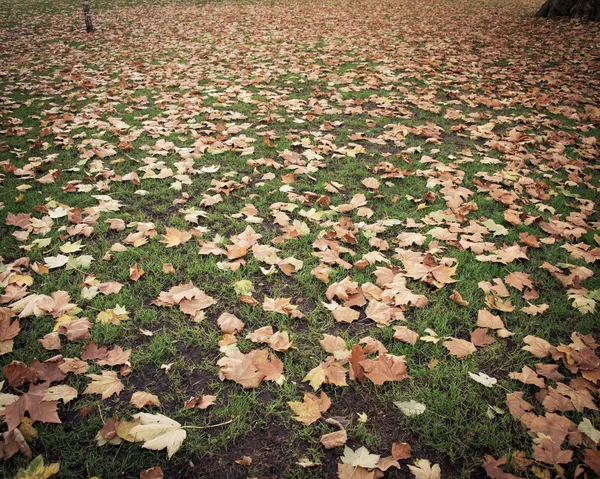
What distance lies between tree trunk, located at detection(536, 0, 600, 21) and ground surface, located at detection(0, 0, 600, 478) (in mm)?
6081

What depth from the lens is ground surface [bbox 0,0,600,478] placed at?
163cm

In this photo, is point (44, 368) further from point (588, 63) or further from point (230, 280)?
point (588, 63)

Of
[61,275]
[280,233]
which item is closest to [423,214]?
[280,233]

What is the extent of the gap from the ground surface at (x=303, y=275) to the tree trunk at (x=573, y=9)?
6.08 m

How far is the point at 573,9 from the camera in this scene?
997 centimetres

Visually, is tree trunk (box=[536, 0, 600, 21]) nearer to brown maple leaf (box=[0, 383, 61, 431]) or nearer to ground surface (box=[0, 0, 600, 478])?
ground surface (box=[0, 0, 600, 478])

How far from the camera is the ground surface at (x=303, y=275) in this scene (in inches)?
64.0

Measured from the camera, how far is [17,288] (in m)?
2.28

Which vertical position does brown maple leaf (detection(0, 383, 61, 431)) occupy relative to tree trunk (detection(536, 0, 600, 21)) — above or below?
below

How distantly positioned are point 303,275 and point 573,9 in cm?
1260

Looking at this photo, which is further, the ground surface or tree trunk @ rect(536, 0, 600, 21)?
tree trunk @ rect(536, 0, 600, 21)

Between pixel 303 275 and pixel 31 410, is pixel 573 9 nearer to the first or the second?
pixel 303 275

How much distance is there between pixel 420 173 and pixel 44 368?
11.1 feet

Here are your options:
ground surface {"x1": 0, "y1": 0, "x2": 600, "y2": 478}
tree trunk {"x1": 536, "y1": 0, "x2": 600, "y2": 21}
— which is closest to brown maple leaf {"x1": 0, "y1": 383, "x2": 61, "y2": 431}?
ground surface {"x1": 0, "y1": 0, "x2": 600, "y2": 478}
